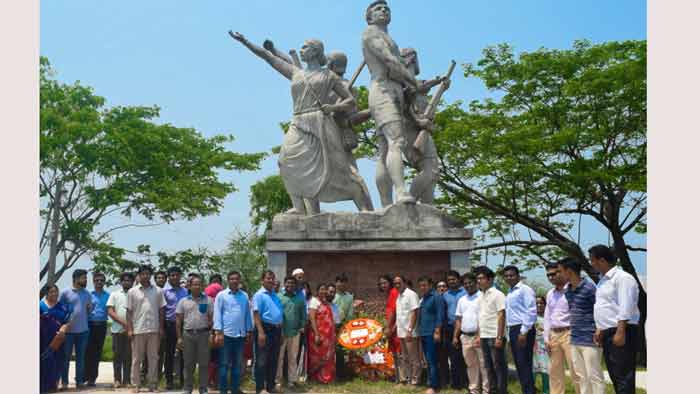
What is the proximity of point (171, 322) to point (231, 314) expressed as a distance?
1431 mm

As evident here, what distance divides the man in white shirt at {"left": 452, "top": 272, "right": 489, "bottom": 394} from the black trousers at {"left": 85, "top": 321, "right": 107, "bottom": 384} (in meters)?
4.81

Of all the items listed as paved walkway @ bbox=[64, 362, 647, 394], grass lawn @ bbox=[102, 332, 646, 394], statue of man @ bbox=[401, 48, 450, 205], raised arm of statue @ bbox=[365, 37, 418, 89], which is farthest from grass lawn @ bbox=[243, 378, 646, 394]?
raised arm of statue @ bbox=[365, 37, 418, 89]

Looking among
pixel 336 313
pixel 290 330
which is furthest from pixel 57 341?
pixel 336 313

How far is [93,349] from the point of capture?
10.1 meters

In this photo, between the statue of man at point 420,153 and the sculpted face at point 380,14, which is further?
the statue of man at point 420,153

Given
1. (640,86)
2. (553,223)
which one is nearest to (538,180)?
(553,223)

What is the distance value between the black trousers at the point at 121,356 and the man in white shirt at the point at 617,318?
599 centimetres

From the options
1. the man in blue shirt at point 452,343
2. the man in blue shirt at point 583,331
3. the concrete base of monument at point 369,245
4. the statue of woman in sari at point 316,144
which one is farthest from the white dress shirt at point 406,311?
the man in blue shirt at point 583,331

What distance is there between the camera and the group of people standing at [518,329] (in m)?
6.52

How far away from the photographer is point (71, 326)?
9.76m

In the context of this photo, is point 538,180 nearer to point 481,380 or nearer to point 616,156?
point 616,156

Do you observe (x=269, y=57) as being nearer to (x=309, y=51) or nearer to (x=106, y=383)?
(x=309, y=51)

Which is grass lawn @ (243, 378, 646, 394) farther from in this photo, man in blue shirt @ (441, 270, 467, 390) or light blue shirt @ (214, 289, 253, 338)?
light blue shirt @ (214, 289, 253, 338)

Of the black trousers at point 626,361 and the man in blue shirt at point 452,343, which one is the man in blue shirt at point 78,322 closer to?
the man in blue shirt at point 452,343
